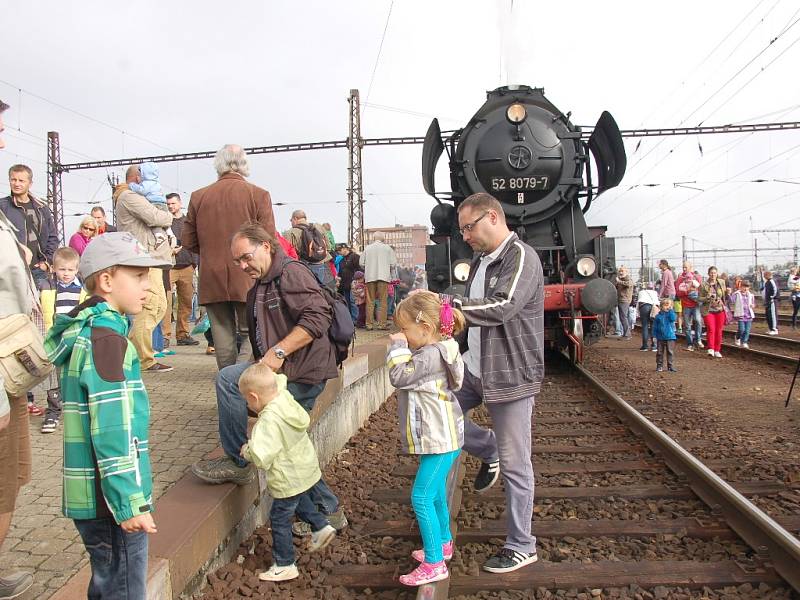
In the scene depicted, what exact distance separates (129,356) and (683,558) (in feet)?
9.78

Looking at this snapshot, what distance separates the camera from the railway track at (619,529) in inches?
122

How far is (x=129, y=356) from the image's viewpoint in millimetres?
2193

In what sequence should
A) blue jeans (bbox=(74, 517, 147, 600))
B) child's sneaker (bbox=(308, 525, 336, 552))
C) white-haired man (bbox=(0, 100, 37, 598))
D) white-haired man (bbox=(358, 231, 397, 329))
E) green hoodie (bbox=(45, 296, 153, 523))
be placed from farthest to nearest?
white-haired man (bbox=(358, 231, 397, 329)) → child's sneaker (bbox=(308, 525, 336, 552)) → white-haired man (bbox=(0, 100, 37, 598)) → blue jeans (bbox=(74, 517, 147, 600)) → green hoodie (bbox=(45, 296, 153, 523))

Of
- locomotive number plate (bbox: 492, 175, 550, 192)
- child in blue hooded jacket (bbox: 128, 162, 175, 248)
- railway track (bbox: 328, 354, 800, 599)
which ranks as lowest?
railway track (bbox: 328, 354, 800, 599)

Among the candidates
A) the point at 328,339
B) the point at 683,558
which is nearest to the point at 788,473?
the point at 683,558

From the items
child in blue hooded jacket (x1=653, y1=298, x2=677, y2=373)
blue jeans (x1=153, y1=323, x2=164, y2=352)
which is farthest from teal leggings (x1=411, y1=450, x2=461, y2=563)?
child in blue hooded jacket (x1=653, y1=298, x2=677, y2=373)

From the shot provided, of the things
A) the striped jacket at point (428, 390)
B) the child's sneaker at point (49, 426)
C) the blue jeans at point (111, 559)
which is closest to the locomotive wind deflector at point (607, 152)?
the striped jacket at point (428, 390)

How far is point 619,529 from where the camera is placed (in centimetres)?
367

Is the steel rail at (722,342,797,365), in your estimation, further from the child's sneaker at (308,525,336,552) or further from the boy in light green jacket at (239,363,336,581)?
the boy in light green jacket at (239,363,336,581)

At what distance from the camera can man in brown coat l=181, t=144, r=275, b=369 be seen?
4371 millimetres

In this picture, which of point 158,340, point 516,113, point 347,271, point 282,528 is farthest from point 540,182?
point 282,528

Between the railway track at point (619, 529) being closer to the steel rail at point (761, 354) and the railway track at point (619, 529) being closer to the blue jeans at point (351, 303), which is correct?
the blue jeans at point (351, 303)

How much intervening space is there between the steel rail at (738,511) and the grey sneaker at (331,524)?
2263 millimetres

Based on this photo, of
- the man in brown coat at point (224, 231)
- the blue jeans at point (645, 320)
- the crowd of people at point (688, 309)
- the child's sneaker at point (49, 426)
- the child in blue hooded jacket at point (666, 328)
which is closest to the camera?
the man in brown coat at point (224, 231)
